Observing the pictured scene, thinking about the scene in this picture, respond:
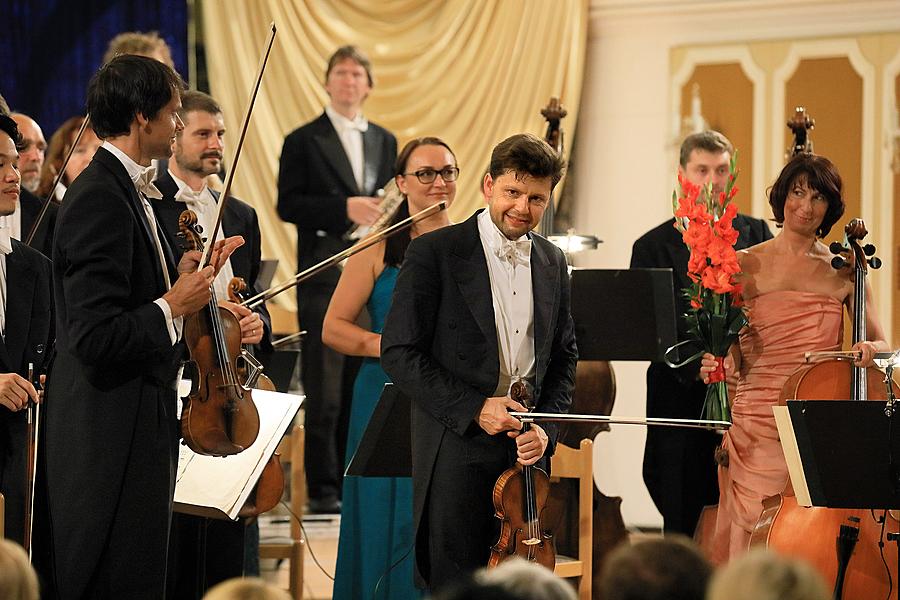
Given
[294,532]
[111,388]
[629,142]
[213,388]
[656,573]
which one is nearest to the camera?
[656,573]

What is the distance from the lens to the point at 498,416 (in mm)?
3027

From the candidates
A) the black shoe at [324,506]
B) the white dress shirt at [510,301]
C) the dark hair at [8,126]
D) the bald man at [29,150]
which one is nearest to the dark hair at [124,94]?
the dark hair at [8,126]

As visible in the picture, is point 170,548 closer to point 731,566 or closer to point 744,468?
point 744,468

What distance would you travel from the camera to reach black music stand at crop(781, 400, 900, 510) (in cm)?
321

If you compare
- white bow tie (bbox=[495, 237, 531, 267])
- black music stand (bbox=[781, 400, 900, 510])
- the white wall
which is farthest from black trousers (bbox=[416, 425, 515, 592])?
the white wall

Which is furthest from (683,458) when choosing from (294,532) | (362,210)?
(362,210)

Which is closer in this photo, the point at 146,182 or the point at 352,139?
the point at 146,182

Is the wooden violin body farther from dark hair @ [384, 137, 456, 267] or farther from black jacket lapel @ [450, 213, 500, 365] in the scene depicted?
dark hair @ [384, 137, 456, 267]

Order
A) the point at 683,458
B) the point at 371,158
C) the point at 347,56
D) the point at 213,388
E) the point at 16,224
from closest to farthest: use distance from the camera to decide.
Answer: the point at 213,388 < the point at 16,224 < the point at 683,458 < the point at 347,56 < the point at 371,158

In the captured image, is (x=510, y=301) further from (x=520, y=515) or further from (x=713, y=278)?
(x=713, y=278)

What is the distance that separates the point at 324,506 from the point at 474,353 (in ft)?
10.0

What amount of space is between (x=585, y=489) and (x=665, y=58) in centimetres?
314

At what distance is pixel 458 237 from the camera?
10.5 feet

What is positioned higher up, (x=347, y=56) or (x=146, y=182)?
(x=347, y=56)
